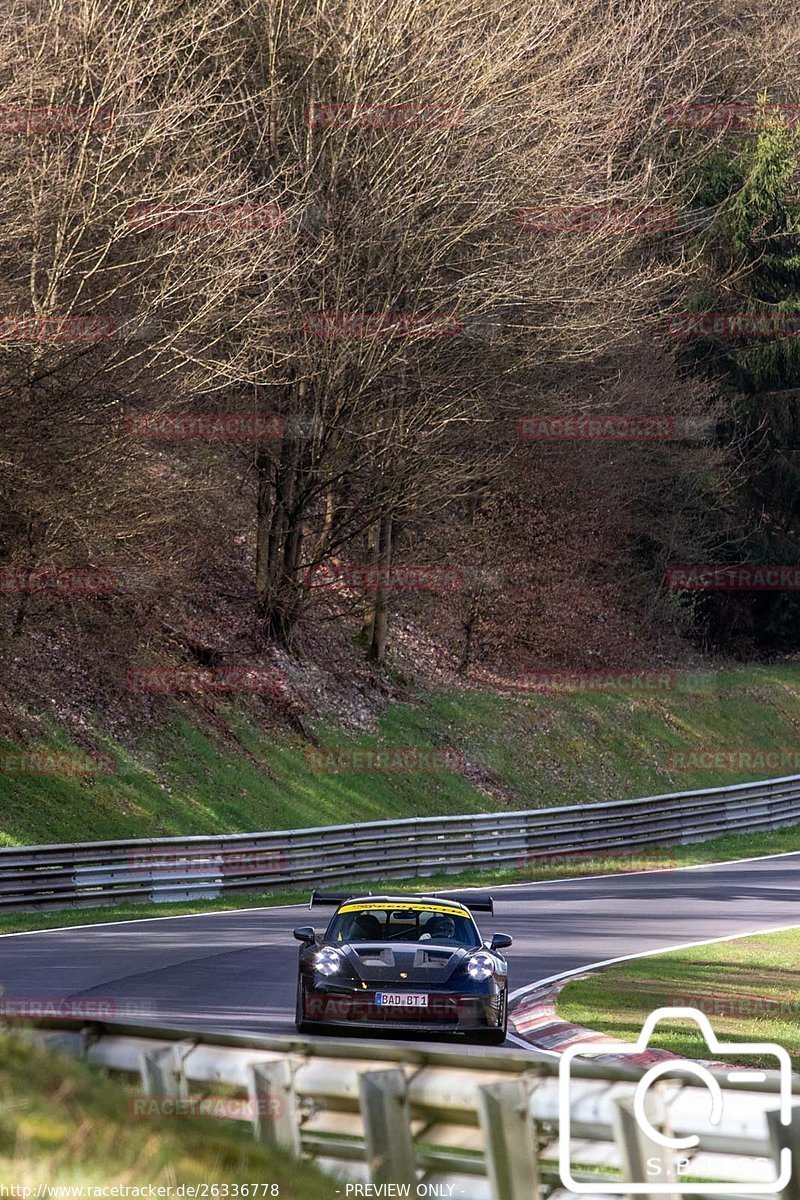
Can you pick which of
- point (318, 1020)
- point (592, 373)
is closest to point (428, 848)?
point (318, 1020)

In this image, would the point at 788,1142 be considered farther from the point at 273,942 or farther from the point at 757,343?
the point at 757,343

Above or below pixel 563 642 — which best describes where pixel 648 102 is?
above

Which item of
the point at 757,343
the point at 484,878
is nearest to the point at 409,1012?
the point at 484,878

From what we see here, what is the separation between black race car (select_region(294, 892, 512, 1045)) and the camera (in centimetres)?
1224

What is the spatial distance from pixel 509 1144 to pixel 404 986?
26.3ft

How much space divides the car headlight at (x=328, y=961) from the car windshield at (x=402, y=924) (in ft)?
1.33

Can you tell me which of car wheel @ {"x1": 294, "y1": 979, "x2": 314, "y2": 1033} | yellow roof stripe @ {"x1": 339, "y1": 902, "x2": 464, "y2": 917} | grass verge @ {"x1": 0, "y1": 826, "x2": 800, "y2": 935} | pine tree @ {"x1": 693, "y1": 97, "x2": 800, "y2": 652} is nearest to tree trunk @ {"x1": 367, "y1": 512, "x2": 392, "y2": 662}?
grass verge @ {"x1": 0, "y1": 826, "x2": 800, "y2": 935}

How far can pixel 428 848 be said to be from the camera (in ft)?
92.3

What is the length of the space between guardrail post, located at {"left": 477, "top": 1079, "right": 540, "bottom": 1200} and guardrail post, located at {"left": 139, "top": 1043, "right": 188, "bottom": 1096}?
1.02m

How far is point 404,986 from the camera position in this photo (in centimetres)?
1230

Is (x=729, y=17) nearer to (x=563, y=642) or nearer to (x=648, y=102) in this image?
(x=648, y=102)

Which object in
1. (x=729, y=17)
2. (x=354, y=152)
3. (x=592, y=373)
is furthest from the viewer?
(x=729, y=17)

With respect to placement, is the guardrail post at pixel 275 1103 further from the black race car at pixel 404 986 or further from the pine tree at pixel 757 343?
the pine tree at pixel 757 343

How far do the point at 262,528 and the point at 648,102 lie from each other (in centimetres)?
2323
